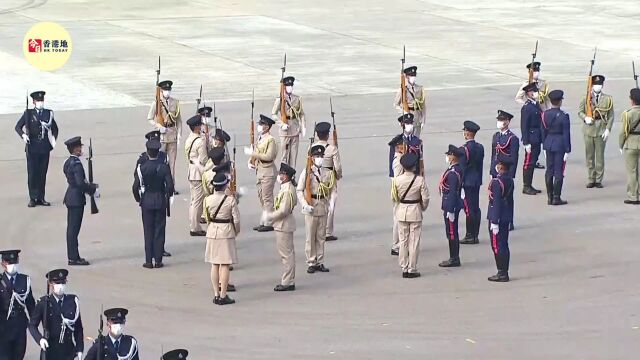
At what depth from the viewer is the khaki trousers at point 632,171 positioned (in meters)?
20.9

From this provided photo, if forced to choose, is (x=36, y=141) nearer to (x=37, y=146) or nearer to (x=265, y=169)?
(x=37, y=146)

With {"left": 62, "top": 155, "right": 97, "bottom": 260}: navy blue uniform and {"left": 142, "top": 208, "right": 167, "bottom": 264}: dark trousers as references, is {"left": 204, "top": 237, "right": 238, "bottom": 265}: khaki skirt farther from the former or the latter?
{"left": 62, "top": 155, "right": 97, "bottom": 260}: navy blue uniform

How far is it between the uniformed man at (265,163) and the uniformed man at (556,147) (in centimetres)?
419

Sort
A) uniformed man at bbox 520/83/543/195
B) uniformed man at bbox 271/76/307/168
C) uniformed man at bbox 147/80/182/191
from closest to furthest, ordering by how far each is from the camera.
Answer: uniformed man at bbox 147/80/182/191
uniformed man at bbox 271/76/307/168
uniformed man at bbox 520/83/543/195

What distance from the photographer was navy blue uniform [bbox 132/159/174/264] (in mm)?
17719

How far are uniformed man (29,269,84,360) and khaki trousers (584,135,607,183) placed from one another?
35.3 feet

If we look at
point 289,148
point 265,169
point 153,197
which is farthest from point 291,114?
point 153,197

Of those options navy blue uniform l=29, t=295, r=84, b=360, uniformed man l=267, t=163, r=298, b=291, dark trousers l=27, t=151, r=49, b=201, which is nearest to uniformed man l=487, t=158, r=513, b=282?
uniformed man l=267, t=163, r=298, b=291

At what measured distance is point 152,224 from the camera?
17.8 m

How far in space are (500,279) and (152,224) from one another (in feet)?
14.2

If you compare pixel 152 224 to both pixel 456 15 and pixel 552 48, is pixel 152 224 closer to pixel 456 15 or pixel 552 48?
pixel 552 48

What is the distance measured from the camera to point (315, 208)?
57.5 feet

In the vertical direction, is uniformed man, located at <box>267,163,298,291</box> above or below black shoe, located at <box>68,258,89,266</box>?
above

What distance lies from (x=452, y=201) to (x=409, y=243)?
1027 millimetres
